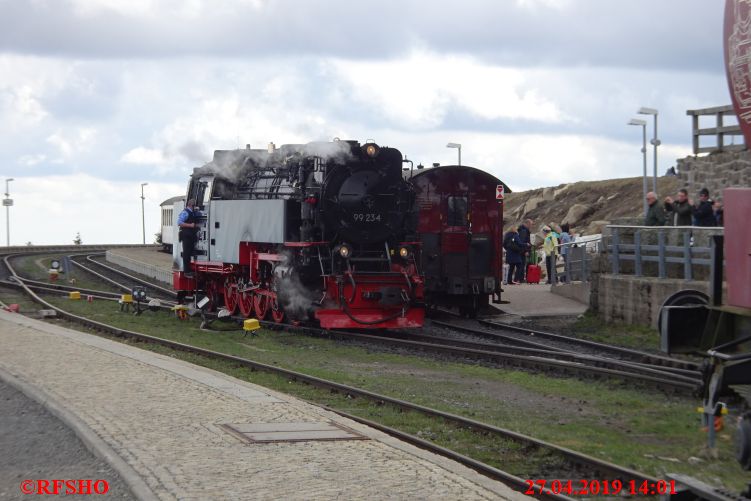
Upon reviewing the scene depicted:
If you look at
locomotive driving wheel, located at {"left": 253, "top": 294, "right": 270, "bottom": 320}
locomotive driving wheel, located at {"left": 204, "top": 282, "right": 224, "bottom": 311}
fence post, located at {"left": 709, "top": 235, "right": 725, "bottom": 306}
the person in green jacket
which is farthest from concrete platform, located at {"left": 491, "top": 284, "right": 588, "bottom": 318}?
fence post, located at {"left": 709, "top": 235, "right": 725, "bottom": 306}

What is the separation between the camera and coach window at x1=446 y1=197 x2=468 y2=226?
21.2 m

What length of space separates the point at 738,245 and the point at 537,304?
17.0 metres

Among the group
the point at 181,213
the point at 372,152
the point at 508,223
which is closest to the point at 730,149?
the point at 372,152

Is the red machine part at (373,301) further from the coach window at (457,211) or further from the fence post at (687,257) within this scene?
the fence post at (687,257)

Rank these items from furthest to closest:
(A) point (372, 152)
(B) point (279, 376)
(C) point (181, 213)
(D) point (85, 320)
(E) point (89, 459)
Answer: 1. (C) point (181, 213)
2. (D) point (85, 320)
3. (A) point (372, 152)
4. (B) point (279, 376)
5. (E) point (89, 459)

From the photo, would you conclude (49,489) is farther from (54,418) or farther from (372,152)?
(372,152)

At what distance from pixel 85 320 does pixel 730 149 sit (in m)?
16.0

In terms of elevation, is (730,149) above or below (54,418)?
above

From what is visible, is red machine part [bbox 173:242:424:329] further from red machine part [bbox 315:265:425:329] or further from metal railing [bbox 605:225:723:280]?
metal railing [bbox 605:225:723:280]

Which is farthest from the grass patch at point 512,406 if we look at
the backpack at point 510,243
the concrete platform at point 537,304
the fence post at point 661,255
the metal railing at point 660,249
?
the backpack at point 510,243

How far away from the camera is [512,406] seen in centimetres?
1105

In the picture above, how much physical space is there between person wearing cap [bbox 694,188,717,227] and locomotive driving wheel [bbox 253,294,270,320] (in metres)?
8.36

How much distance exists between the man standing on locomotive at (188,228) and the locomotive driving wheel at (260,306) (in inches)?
137

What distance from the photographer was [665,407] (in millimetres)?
10633
